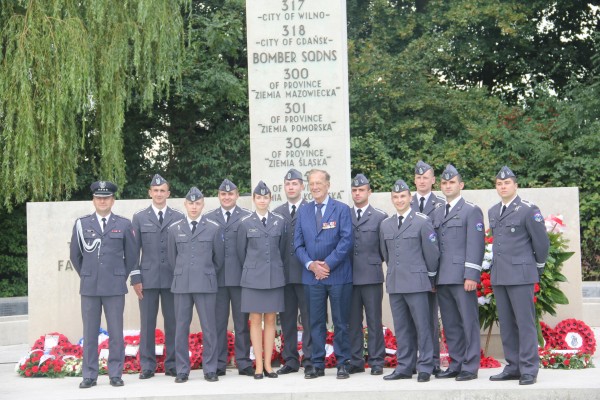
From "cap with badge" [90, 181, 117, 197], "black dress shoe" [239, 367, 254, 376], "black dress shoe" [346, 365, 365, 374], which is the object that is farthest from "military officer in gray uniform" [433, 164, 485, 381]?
"cap with badge" [90, 181, 117, 197]

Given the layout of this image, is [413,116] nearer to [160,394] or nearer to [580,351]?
[580,351]

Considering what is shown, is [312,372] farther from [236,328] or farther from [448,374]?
[448,374]

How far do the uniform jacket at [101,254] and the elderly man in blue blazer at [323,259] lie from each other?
1584mm

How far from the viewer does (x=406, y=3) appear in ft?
75.9

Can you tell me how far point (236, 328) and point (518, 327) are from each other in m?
2.65

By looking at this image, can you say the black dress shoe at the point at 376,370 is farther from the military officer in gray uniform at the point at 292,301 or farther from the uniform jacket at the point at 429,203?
the uniform jacket at the point at 429,203

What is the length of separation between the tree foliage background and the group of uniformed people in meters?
6.43

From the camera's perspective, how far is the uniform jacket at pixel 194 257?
8844 millimetres

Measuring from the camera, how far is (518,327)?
831 cm

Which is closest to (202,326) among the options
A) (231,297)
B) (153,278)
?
(231,297)

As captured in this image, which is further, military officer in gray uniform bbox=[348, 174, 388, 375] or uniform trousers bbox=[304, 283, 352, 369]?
military officer in gray uniform bbox=[348, 174, 388, 375]

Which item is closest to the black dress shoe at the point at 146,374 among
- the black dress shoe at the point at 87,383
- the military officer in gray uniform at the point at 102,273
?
the military officer in gray uniform at the point at 102,273

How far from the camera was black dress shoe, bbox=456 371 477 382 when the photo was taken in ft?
27.5

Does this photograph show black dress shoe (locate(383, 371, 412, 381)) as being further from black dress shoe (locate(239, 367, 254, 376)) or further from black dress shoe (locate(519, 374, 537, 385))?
black dress shoe (locate(239, 367, 254, 376))
